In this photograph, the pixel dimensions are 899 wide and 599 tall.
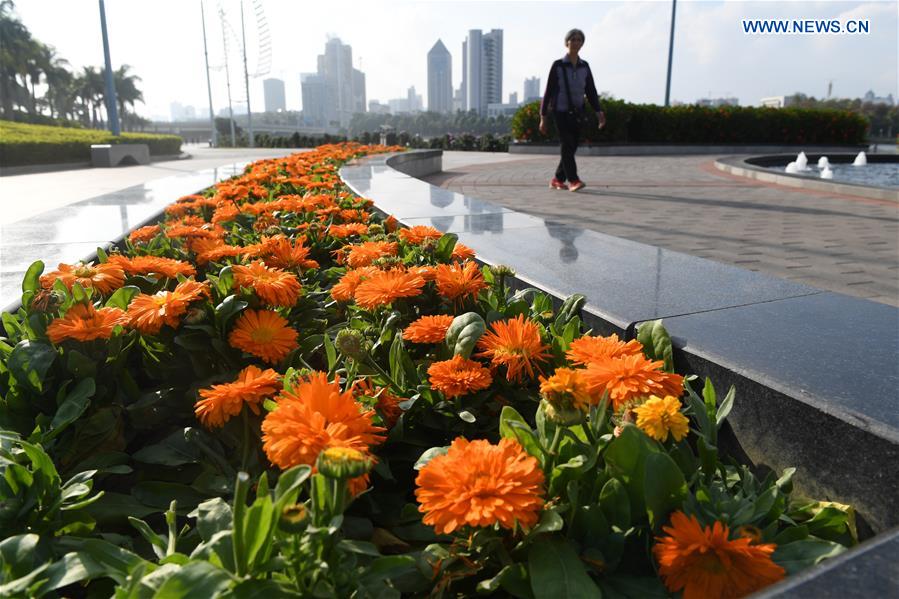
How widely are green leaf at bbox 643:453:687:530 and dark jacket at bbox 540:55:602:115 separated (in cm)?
667

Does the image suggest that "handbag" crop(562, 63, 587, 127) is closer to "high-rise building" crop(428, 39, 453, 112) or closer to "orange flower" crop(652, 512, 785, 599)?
"orange flower" crop(652, 512, 785, 599)

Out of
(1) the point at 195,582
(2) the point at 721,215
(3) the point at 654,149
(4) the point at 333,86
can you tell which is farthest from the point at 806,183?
(4) the point at 333,86

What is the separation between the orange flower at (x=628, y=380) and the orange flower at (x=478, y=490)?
229 millimetres

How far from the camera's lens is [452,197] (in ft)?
15.1

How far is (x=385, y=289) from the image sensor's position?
1.46 meters

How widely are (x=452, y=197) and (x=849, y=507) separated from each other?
380 cm

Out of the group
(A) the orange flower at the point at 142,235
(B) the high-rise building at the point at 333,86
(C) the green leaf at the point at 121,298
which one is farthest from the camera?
(B) the high-rise building at the point at 333,86

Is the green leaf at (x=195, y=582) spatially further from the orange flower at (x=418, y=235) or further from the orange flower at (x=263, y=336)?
the orange flower at (x=418, y=235)

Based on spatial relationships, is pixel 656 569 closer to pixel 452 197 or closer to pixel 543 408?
pixel 543 408

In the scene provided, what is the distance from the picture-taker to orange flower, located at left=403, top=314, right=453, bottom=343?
4.49ft

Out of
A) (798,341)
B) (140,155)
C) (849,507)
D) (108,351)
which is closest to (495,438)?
(849,507)

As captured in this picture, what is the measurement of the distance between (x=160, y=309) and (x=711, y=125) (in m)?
22.2

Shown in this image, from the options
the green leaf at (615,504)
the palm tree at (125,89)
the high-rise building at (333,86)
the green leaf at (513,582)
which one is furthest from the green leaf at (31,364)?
the palm tree at (125,89)

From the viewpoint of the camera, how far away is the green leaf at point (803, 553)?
2.78 feet
